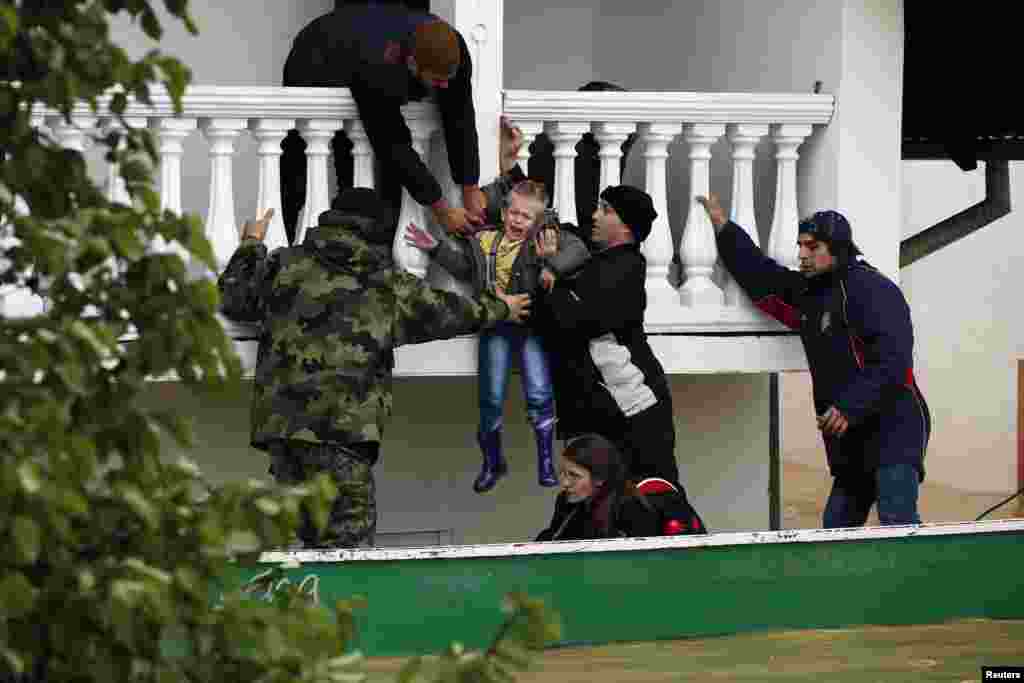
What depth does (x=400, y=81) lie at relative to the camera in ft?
26.2

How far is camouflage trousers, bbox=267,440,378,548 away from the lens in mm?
7719

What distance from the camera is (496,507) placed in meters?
10.6

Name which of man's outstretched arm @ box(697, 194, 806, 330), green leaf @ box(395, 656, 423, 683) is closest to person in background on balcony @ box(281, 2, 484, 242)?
man's outstretched arm @ box(697, 194, 806, 330)

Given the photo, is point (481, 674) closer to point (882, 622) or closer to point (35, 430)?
point (35, 430)

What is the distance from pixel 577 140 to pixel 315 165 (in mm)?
1059

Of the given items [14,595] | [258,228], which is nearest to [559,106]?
[258,228]

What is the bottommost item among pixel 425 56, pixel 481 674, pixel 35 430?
pixel 481 674

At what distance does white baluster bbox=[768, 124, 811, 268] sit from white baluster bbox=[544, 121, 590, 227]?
2.83ft

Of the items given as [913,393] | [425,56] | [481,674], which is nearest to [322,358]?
[425,56]

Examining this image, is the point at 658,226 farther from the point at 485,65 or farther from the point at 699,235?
the point at 485,65

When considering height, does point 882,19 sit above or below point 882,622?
above

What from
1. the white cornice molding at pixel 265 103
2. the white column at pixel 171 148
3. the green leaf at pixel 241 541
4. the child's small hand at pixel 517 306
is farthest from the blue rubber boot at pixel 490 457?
the green leaf at pixel 241 541

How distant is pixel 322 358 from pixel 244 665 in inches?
180

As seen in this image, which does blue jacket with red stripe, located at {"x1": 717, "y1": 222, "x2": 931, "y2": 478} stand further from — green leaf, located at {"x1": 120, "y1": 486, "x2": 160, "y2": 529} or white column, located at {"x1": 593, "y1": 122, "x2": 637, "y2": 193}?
green leaf, located at {"x1": 120, "y1": 486, "x2": 160, "y2": 529}
